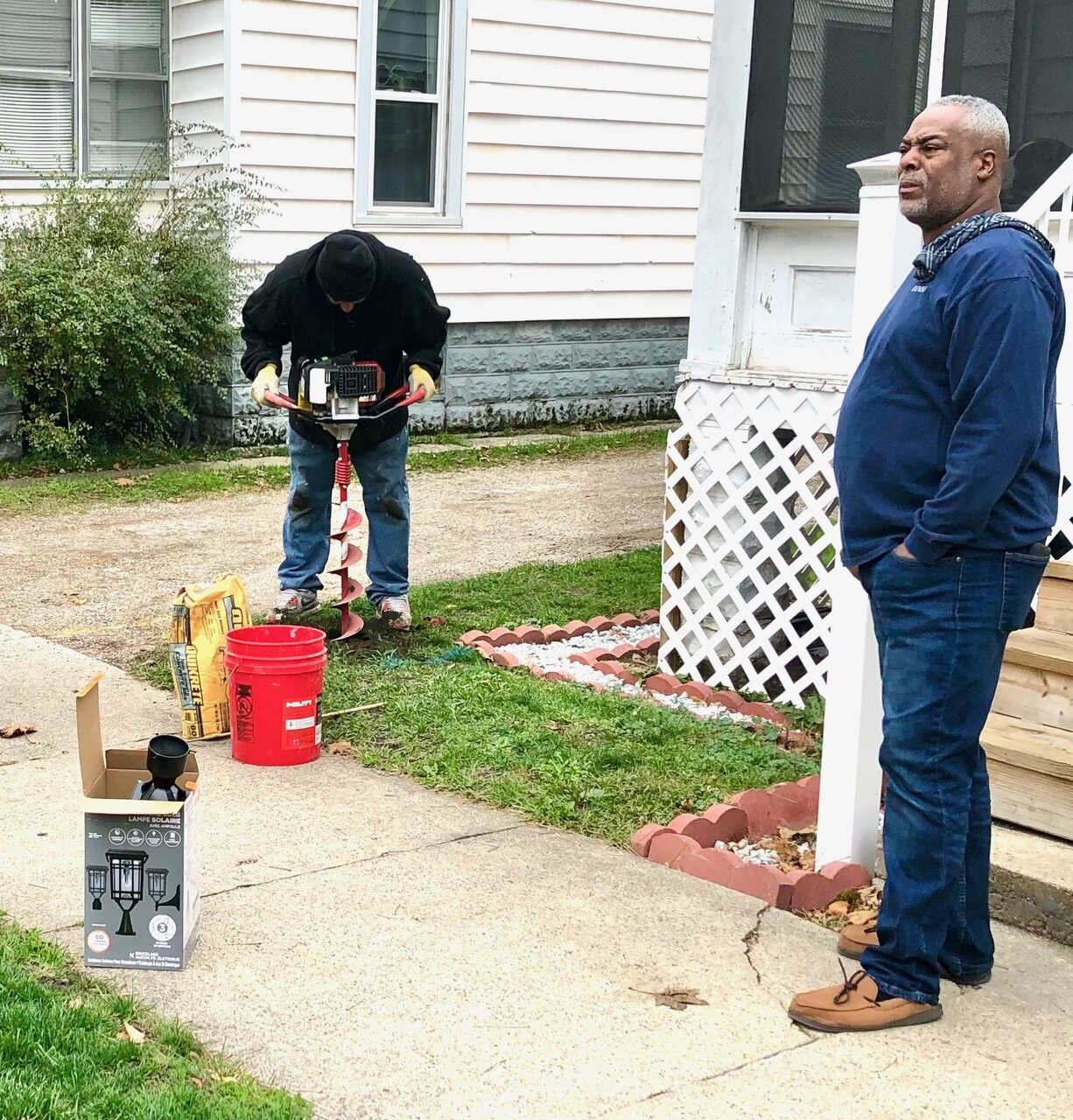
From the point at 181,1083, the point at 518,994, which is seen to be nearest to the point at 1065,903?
the point at 518,994

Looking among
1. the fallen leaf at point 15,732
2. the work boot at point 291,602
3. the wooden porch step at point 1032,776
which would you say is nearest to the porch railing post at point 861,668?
the wooden porch step at point 1032,776

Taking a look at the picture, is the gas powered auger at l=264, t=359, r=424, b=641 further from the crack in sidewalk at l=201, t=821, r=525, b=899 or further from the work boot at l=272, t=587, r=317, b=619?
the crack in sidewalk at l=201, t=821, r=525, b=899

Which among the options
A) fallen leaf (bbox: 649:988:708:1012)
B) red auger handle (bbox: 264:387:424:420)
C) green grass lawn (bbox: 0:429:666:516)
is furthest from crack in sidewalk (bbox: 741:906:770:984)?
green grass lawn (bbox: 0:429:666:516)

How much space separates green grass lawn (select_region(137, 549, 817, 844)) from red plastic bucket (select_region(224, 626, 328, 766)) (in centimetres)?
27

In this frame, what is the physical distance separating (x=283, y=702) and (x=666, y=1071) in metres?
2.35

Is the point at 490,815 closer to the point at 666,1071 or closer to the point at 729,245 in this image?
the point at 666,1071

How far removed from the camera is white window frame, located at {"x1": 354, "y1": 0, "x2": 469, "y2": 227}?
12141 millimetres

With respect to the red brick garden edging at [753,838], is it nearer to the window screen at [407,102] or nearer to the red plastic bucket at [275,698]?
the red plastic bucket at [275,698]

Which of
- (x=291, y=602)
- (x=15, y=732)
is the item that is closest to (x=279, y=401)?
(x=291, y=602)

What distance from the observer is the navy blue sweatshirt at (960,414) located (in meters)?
3.37

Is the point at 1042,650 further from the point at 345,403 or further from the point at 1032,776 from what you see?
the point at 345,403

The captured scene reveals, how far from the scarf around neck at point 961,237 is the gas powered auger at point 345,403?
334 centimetres

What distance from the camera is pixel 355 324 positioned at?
6.85 metres

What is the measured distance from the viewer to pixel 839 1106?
3.38 m
